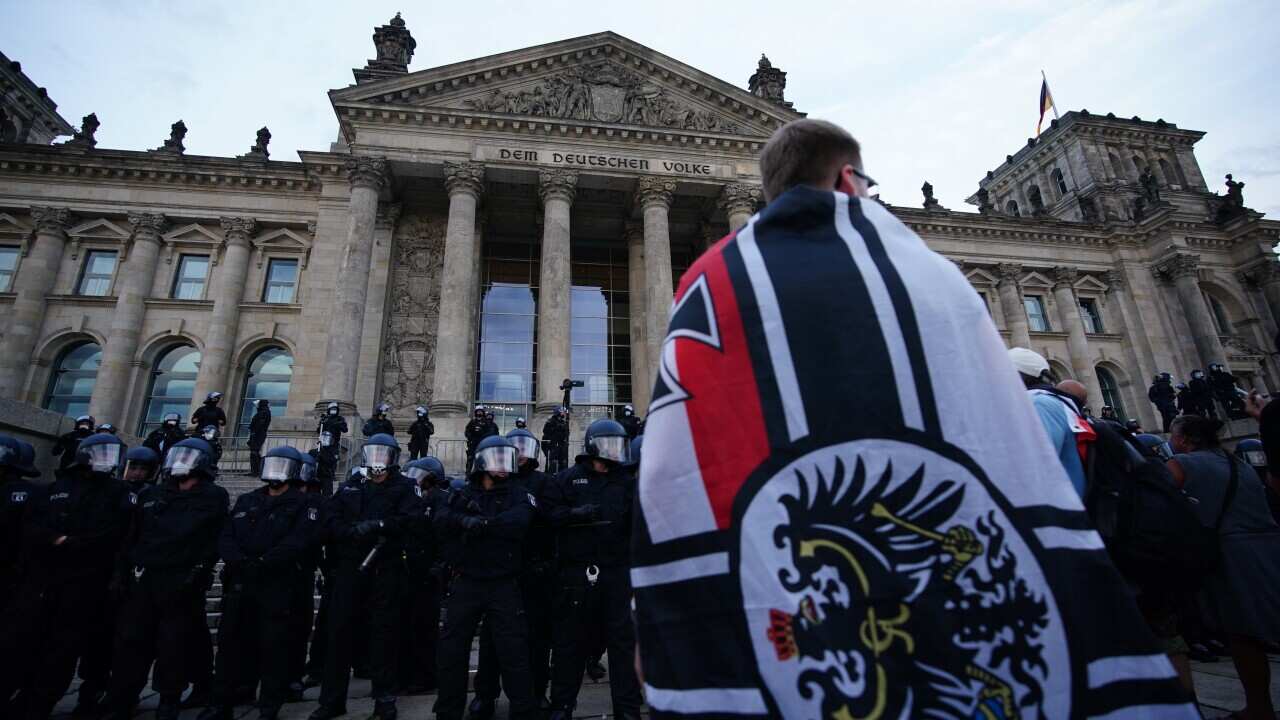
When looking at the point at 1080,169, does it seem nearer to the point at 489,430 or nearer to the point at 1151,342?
the point at 1151,342

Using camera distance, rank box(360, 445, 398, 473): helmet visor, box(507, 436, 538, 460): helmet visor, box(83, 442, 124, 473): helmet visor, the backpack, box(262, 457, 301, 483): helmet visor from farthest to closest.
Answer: box(507, 436, 538, 460): helmet visor < box(360, 445, 398, 473): helmet visor < box(262, 457, 301, 483): helmet visor < box(83, 442, 124, 473): helmet visor < the backpack

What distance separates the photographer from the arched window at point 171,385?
2006 cm

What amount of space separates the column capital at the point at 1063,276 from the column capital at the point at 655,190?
20.5 metres

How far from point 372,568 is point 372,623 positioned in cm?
49

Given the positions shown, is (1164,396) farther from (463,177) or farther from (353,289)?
(353,289)

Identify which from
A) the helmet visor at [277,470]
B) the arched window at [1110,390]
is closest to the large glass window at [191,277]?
the helmet visor at [277,470]

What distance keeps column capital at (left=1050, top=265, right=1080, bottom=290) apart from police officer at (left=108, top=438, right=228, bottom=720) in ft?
109

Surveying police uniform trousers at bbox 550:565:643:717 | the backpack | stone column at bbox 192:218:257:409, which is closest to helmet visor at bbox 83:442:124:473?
police uniform trousers at bbox 550:565:643:717

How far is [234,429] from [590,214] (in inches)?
565

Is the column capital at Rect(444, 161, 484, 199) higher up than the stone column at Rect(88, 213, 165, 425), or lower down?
higher up

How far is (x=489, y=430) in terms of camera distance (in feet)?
42.6

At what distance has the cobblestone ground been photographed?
474cm

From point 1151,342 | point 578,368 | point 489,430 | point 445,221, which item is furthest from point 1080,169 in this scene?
point 489,430

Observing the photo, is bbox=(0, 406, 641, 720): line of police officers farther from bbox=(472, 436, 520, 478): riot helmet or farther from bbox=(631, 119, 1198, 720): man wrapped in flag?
bbox=(631, 119, 1198, 720): man wrapped in flag
